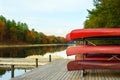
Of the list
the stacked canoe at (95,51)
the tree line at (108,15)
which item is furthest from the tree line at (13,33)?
the stacked canoe at (95,51)

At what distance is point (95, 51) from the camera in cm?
1488

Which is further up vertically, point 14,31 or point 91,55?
point 14,31

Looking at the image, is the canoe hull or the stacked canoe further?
the canoe hull

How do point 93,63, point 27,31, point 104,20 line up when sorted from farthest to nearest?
point 27,31
point 104,20
point 93,63

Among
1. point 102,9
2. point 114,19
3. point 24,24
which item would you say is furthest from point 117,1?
point 24,24

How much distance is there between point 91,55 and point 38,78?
3125mm

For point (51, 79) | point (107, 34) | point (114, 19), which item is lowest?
point (51, 79)

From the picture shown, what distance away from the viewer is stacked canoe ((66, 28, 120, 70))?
14.9 metres

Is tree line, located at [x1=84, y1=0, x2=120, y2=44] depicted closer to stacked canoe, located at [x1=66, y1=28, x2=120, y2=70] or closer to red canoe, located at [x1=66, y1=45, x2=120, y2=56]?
stacked canoe, located at [x1=66, y1=28, x2=120, y2=70]

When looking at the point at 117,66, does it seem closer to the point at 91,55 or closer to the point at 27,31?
the point at 91,55

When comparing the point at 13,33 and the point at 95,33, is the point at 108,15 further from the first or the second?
the point at 13,33

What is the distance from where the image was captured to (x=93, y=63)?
1542 cm

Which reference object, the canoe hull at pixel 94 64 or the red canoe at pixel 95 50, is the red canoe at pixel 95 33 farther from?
the canoe hull at pixel 94 64

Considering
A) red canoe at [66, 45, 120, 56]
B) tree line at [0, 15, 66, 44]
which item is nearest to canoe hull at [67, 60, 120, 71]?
red canoe at [66, 45, 120, 56]
